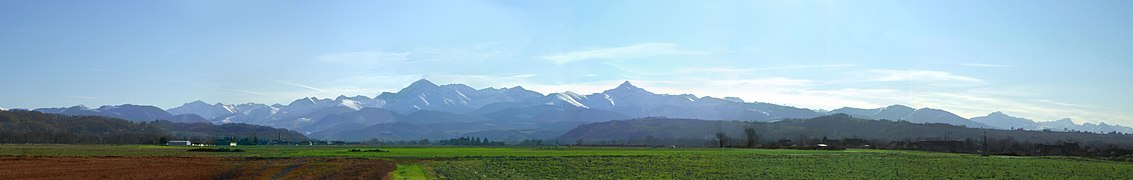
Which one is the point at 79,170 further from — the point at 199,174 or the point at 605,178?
the point at 605,178

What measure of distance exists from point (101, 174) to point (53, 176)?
11.7ft

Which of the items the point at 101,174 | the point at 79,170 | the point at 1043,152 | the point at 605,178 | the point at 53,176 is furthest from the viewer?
the point at 1043,152

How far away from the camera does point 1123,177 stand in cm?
5616

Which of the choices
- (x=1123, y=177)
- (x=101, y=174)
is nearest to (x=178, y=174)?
(x=101, y=174)

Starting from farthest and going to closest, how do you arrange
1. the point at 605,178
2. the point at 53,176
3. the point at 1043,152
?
the point at 1043,152 → the point at 53,176 → the point at 605,178

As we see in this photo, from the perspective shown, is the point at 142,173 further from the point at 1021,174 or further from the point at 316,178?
the point at 1021,174

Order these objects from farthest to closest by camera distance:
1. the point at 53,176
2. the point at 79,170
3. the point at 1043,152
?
1. the point at 1043,152
2. the point at 79,170
3. the point at 53,176

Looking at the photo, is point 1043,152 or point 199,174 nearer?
point 199,174

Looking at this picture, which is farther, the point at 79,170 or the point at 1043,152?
the point at 1043,152

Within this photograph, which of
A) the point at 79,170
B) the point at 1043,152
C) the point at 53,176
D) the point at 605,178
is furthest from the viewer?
the point at 1043,152

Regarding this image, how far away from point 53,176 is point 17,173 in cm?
371

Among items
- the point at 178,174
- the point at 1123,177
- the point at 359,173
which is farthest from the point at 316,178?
the point at 1123,177

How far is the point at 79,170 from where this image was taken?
5981 cm

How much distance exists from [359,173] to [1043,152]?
424 ft
